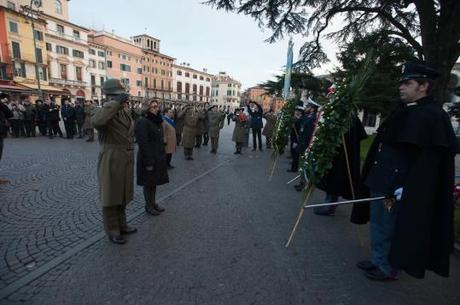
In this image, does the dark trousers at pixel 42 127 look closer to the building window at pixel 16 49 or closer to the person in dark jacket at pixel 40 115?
the person in dark jacket at pixel 40 115

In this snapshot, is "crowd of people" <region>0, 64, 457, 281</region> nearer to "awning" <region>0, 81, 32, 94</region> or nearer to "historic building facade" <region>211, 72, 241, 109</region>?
"awning" <region>0, 81, 32, 94</region>

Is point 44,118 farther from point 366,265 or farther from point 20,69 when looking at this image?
point 20,69

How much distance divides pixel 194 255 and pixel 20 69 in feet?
159

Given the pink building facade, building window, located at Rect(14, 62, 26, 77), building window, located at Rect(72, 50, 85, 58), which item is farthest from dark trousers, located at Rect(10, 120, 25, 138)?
the pink building facade

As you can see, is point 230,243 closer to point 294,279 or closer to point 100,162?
point 294,279

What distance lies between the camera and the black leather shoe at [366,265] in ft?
10.9

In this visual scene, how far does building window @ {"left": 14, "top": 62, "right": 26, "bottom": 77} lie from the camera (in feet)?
125

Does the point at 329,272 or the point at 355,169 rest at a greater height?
the point at 355,169

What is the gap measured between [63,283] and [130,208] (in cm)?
226

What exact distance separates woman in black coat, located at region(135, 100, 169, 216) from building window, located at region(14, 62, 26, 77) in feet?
150

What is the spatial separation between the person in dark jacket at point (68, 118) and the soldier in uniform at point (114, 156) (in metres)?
12.2

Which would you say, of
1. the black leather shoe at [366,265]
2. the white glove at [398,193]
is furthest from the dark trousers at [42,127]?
the white glove at [398,193]

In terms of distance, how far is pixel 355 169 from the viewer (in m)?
4.59

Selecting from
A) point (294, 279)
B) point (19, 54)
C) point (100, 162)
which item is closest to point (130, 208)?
point (100, 162)
